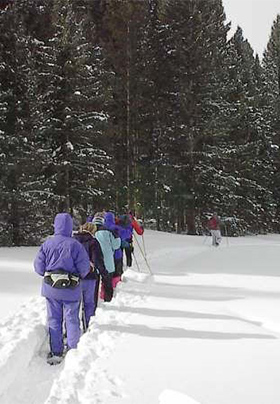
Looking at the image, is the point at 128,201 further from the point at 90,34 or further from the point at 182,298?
the point at 182,298

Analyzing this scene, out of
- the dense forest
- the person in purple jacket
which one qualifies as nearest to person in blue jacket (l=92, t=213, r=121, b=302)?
the person in purple jacket

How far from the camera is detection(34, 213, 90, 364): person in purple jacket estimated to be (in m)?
6.40

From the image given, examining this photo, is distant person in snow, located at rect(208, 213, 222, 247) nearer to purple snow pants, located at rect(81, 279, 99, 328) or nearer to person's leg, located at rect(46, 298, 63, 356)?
purple snow pants, located at rect(81, 279, 99, 328)

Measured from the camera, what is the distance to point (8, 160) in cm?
1802

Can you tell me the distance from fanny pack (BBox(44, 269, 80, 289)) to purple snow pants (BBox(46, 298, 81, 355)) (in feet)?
0.80

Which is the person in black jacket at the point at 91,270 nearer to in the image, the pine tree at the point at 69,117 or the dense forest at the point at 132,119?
the dense forest at the point at 132,119

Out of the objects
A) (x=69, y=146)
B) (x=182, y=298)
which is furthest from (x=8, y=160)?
(x=182, y=298)

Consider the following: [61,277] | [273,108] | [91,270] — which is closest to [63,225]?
[61,277]

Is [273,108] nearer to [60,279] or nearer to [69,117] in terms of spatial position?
[69,117]

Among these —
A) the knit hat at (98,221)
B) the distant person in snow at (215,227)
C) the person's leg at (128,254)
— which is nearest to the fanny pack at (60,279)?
the knit hat at (98,221)

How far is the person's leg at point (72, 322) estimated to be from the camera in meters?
6.49

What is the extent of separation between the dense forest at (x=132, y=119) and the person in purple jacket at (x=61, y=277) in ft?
38.6

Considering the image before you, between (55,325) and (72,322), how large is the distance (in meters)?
0.22

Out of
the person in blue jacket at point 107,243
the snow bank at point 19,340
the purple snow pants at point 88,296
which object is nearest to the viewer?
the snow bank at point 19,340
